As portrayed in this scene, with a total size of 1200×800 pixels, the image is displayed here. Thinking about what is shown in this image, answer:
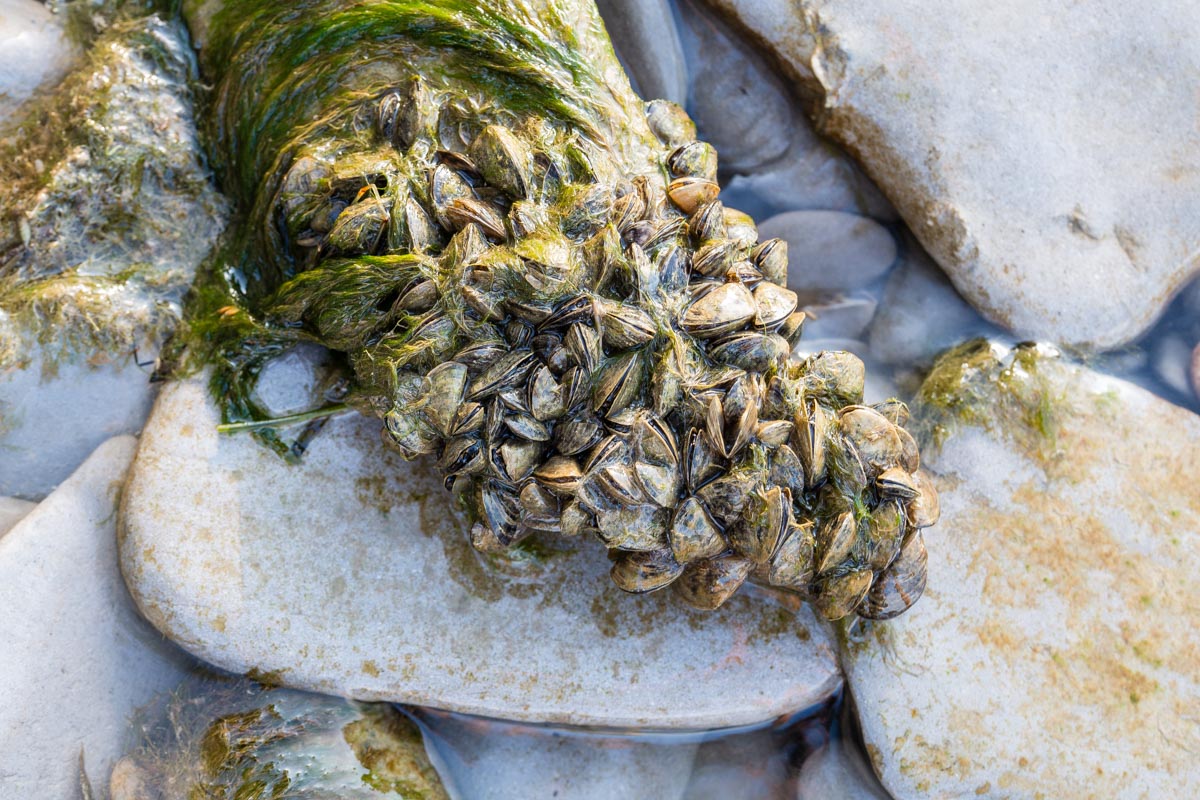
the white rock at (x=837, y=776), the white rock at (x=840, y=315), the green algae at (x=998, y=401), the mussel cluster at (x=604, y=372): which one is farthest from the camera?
the white rock at (x=840, y=315)

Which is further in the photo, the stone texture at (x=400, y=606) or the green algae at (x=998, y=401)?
the green algae at (x=998, y=401)

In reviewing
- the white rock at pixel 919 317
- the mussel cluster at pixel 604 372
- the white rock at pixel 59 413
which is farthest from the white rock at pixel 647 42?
the white rock at pixel 59 413

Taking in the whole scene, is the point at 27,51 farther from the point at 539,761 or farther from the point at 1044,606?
the point at 1044,606

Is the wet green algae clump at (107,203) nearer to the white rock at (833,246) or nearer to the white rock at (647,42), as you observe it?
the white rock at (647,42)

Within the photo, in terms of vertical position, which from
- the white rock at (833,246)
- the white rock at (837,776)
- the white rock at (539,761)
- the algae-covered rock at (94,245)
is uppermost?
the white rock at (833,246)

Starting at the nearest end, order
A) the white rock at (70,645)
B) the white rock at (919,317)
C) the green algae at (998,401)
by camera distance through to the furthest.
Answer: the white rock at (70,645) → the green algae at (998,401) → the white rock at (919,317)

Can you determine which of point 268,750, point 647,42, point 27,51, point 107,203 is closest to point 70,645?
point 268,750
